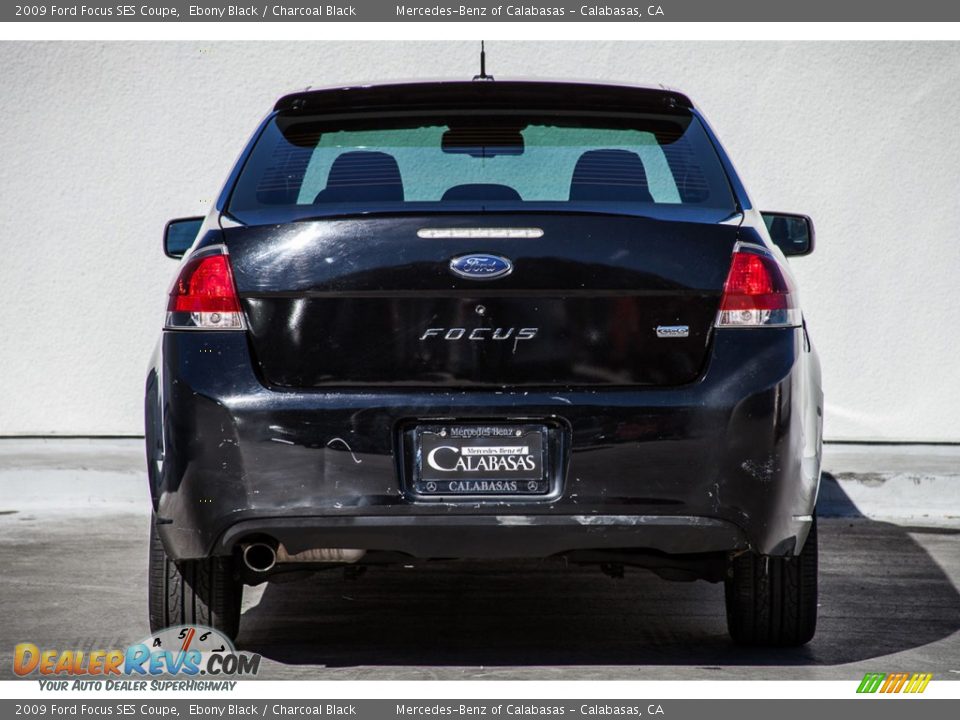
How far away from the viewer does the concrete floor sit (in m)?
4.11

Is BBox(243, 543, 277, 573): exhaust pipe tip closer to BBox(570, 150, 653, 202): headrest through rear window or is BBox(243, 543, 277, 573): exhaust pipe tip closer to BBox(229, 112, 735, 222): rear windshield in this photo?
BBox(229, 112, 735, 222): rear windshield

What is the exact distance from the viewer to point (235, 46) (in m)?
8.06

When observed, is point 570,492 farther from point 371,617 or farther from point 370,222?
point 371,617

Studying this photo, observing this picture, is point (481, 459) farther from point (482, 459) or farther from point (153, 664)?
point (153, 664)

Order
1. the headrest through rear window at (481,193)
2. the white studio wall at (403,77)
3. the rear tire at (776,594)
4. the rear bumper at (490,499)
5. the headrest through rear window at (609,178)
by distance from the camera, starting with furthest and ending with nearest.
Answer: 1. the white studio wall at (403,77)
2. the rear tire at (776,594)
3. the headrest through rear window at (609,178)
4. the headrest through rear window at (481,193)
5. the rear bumper at (490,499)

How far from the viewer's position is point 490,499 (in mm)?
3559

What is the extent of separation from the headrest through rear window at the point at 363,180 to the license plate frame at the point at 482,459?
688mm

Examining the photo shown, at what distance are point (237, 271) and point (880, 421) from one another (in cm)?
518

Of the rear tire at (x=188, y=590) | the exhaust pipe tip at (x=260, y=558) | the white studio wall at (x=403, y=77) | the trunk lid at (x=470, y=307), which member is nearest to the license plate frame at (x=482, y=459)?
the trunk lid at (x=470, y=307)

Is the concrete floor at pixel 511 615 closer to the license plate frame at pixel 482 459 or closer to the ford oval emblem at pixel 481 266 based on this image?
the license plate frame at pixel 482 459

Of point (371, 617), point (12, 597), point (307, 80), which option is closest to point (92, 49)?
point (307, 80)

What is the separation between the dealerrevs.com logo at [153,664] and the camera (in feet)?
12.6

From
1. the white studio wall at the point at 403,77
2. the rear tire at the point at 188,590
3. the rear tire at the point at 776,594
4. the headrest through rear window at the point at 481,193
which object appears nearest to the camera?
the headrest through rear window at the point at 481,193

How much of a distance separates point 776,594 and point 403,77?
4.55m
